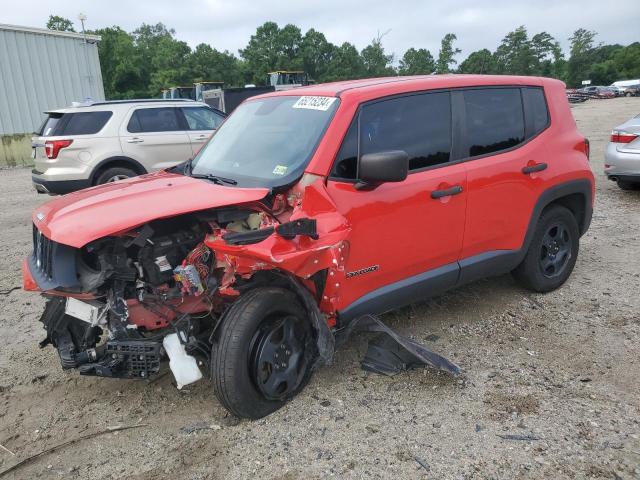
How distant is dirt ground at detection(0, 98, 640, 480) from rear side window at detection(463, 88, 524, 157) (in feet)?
4.62

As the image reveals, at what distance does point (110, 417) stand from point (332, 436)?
137cm

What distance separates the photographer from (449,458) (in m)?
2.66

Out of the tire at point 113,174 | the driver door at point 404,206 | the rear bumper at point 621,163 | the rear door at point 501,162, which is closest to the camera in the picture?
the driver door at point 404,206

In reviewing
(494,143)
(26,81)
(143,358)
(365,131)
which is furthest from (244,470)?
(26,81)

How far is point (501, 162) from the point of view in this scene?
388 cm

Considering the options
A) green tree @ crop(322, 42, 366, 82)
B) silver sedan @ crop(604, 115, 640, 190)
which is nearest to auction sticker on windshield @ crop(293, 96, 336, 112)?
silver sedan @ crop(604, 115, 640, 190)

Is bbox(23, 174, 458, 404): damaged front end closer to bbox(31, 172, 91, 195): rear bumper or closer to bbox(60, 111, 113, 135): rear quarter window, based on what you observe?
bbox(31, 172, 91, 195): rear bumper

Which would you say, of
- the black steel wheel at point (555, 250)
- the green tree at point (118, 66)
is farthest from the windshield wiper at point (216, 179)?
the green tree at point (118, 66)

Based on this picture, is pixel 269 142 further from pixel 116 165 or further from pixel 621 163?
pixel 621 163

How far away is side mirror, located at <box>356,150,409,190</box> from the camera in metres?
2.90

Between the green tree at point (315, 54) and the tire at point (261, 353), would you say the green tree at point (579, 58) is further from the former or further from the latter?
the tire at point (261, 353)

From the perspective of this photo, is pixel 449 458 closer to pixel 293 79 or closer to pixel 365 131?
pixel 365 131

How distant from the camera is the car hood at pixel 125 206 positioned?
105 inches

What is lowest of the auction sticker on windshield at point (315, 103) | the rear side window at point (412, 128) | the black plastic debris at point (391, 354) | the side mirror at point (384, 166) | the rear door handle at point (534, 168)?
the black plastic debris at point (391, 354)
